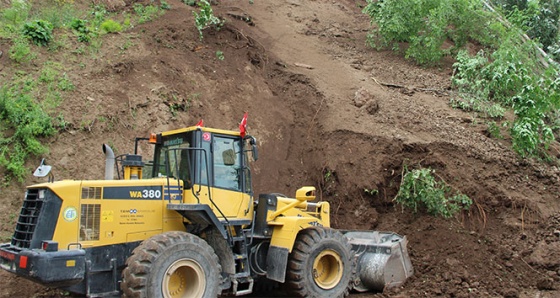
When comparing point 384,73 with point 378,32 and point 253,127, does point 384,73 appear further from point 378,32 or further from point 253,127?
point 253,127

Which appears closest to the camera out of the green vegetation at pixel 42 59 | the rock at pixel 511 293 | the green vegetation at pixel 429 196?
the rock at pixel 511 293

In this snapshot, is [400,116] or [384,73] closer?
[400,116]

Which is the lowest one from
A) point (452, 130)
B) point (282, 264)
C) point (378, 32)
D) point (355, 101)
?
point (282, 264)

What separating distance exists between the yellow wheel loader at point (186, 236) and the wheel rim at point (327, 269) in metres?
0.02

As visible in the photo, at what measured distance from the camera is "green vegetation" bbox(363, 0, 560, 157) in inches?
551

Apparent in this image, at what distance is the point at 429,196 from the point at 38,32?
10413 millimetres

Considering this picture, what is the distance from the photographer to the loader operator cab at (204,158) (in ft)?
26.1

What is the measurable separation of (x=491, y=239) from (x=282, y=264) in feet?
16.2

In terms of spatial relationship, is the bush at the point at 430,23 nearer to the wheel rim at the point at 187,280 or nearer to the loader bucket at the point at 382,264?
the loader bucket at the point at 382,264

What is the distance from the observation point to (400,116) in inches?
587

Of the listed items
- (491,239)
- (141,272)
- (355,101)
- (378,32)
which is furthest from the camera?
(378,32)

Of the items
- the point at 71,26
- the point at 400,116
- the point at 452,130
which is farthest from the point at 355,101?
the point at 71,26

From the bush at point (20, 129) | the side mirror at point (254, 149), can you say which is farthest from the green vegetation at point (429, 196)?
the bush at point (20, 129)

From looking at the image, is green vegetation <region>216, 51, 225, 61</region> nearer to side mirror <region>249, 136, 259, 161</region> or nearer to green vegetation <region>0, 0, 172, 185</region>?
green vegetation <region>0, 0, 172, 185</region>
